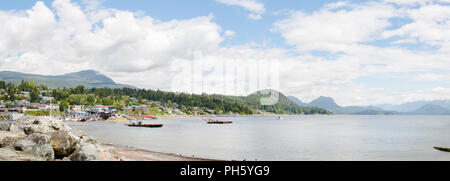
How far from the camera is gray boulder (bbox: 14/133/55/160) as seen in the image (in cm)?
2347

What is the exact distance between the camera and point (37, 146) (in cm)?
2373

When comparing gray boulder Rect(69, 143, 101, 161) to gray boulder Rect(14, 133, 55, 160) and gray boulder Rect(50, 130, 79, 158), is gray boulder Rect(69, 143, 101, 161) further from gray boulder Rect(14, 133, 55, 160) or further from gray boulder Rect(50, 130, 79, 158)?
gray boulder Rect(14, 133, 55, 160)

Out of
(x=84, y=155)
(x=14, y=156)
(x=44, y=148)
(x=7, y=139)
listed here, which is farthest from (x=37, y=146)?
(x=84, y=155)

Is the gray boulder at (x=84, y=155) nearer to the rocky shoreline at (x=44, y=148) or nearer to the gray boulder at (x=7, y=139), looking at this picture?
the rocky shoreline at (x=44, y=148)

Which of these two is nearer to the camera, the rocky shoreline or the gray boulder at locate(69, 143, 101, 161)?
the rocky shoreline

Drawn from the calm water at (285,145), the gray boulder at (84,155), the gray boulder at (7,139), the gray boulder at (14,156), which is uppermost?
the gray boulder at (7,139)

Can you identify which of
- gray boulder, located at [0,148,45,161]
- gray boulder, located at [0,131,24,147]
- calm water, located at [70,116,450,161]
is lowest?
calm water, located at [70,116,450,161]

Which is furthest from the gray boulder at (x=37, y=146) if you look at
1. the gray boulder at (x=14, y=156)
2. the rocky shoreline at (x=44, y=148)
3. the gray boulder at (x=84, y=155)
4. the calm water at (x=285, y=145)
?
the calm water at (x=285, y=145)

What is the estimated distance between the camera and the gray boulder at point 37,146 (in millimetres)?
23469

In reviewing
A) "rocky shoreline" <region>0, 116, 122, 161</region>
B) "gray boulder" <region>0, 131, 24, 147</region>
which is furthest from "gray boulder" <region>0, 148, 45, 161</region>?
"gray boulder" <region>0, 131, 24, 147</region>
